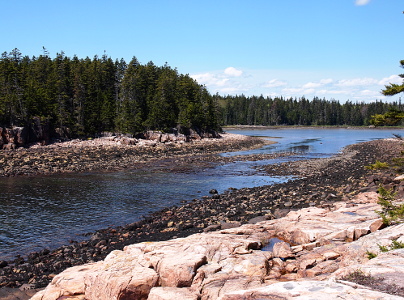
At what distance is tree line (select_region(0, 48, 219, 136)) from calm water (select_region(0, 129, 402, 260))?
3586 centimetres

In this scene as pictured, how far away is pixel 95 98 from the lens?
8281 cm

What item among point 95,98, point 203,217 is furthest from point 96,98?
point 203,217

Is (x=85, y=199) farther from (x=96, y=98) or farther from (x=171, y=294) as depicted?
(x=96, y=98)

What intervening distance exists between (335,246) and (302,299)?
6442 millimetres

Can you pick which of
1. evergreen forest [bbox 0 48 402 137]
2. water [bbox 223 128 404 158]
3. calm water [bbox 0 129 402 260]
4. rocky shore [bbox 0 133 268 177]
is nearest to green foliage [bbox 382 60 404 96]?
water [bbox 223 128 404 158]

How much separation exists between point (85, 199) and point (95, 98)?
59.8 meters

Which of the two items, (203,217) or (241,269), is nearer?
(241,269)

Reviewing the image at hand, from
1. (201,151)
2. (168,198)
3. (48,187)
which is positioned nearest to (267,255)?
(168,198)

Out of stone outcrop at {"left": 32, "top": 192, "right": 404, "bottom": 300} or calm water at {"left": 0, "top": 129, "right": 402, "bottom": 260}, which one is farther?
calm water at {"left": 0, "top": 129, "right": 402, "bottom": 260}

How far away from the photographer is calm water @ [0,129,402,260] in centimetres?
1952

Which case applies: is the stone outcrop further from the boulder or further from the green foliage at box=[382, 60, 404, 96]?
the green foliage at box=[382, 60, 404, 96]

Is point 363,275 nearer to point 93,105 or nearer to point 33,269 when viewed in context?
point 33,269

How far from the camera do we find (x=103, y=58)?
104 metres

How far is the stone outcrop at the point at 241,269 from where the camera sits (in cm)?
791
